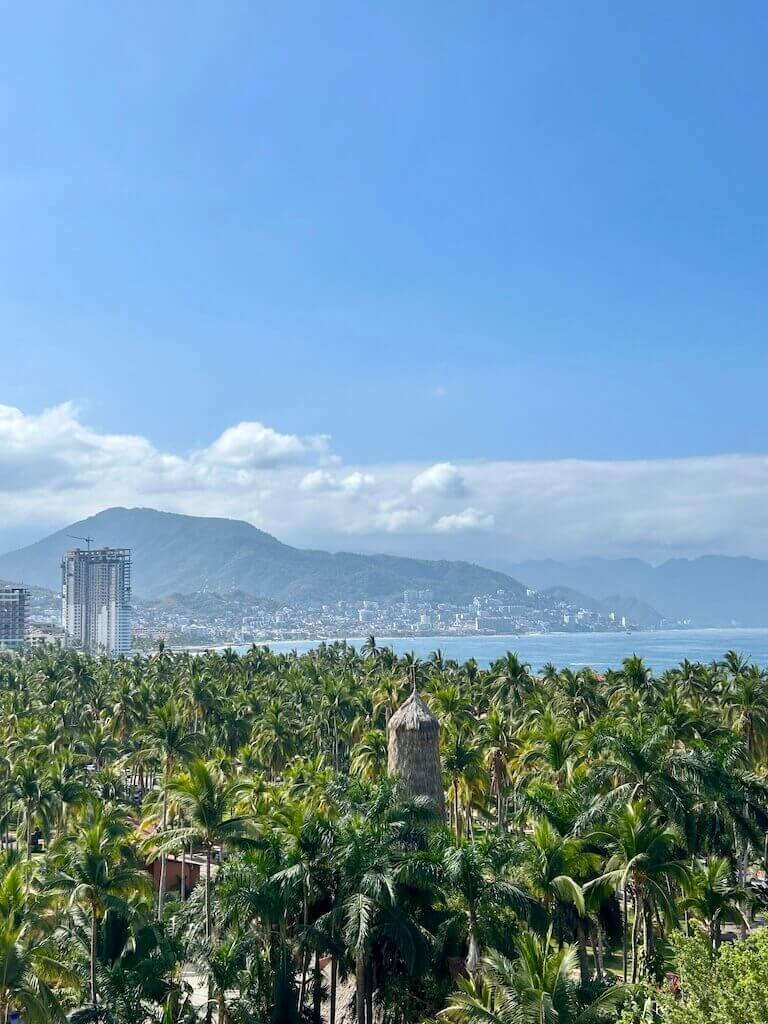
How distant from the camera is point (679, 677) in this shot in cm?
7562

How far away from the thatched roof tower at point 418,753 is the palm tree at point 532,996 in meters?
14.9

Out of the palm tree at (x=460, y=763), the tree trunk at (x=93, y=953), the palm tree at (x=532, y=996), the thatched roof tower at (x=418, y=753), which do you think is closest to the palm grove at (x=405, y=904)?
the palm tree at (x=532, y=996)

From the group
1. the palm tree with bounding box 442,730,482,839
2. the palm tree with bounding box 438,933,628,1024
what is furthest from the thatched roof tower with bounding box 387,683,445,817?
the palm tree with bounding box 438,933,628,1024

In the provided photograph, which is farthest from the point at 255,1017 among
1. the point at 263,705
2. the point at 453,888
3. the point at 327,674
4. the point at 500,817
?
the point at 327,674

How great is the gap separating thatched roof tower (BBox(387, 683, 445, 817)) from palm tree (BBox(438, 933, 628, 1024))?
1495cm

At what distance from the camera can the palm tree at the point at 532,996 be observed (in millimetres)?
19406

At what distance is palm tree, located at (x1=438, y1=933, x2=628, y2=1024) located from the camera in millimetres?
19406

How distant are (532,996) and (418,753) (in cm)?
1776

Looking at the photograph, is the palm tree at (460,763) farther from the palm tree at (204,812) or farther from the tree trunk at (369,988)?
the tree trunk at (369,988)

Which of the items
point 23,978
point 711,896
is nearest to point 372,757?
point 711,896

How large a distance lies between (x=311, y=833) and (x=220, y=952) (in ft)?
13.6

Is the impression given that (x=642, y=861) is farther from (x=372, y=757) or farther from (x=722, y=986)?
→ (x=372, y=757)

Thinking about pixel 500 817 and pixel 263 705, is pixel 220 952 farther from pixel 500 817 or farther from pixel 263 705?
pixel 263 705

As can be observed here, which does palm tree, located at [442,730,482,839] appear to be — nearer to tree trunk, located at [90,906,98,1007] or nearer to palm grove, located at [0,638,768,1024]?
palm grove, located at [0,638,768,1024]
